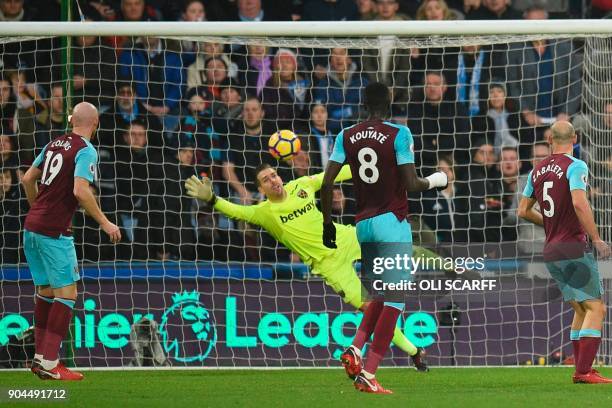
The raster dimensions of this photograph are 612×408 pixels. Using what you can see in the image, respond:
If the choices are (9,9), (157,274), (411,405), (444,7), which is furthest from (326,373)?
(9,9)

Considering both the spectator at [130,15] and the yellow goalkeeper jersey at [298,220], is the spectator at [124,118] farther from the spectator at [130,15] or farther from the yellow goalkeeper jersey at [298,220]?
the yellow goalkeeper jersey at [298,220]

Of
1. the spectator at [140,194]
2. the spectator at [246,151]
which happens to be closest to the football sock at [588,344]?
the spectator at [246,151]

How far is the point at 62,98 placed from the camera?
37.7 ft

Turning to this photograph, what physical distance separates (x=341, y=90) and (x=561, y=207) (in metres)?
4.80

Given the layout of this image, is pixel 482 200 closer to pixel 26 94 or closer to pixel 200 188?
pixel 200 188

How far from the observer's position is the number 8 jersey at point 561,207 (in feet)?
28.1

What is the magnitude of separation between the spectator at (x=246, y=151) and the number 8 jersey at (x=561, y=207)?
4.24m

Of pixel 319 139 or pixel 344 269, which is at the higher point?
pixel 319 139

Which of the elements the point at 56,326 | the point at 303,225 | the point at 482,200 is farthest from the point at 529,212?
the point at 56,326

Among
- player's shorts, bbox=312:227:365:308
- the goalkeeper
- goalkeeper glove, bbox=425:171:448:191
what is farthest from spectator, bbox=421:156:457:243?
goalkeeper glove, bbox=425:171:448:191

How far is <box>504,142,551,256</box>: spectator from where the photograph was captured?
1207 centimetres

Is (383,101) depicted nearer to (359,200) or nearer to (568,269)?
(359,200)

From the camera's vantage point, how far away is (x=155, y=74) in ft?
43.2

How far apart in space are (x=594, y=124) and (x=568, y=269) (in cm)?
350
